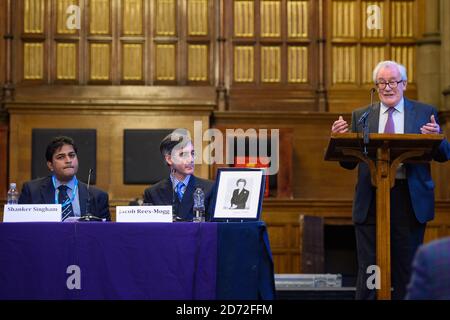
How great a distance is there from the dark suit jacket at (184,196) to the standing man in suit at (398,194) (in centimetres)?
89

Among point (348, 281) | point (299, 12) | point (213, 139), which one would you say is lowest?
point (348, 281)

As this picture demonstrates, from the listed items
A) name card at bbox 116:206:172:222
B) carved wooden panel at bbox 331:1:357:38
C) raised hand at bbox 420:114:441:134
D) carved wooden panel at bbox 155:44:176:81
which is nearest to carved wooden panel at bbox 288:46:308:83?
carved wooden panel at bbox 331:1:357:38

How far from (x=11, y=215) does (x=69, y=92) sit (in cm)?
593

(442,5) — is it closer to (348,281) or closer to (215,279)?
(348,281)

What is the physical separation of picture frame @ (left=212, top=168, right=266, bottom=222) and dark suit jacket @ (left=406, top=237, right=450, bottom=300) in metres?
2.67

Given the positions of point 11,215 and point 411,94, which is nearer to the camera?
point 11,215

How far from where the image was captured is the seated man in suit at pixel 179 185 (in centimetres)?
586

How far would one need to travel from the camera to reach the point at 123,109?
1051cm

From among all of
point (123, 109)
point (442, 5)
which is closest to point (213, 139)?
point (123, 109)

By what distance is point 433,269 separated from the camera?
2.44m

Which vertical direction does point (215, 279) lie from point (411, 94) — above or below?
below

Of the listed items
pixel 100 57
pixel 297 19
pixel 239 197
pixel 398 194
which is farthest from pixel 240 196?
pixel 297 19
